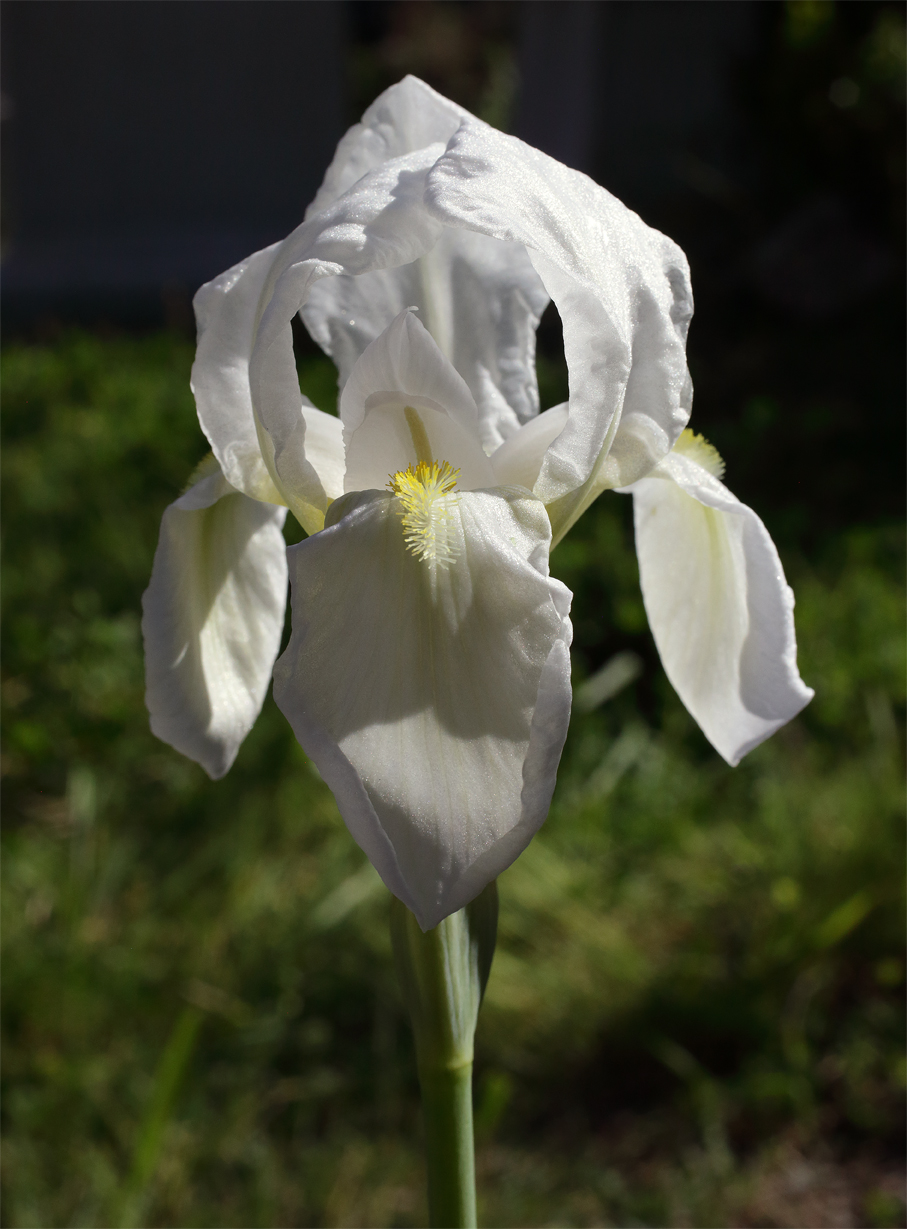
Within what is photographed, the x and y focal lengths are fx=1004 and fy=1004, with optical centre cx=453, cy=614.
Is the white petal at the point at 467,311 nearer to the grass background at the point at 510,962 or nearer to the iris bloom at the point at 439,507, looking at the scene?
the iris bloom at the point at 439,507

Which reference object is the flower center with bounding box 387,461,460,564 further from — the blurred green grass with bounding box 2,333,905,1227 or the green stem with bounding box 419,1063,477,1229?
the blurred green grass with bounding box 2,333,905,1227

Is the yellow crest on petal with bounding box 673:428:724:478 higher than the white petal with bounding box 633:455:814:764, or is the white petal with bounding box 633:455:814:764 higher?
the yellow crest on petal with bounding box 673:428:724:478

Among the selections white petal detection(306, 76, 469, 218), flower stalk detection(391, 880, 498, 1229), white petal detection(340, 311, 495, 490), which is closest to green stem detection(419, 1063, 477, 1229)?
flower stalk detection(391, 880, 498, 1229)

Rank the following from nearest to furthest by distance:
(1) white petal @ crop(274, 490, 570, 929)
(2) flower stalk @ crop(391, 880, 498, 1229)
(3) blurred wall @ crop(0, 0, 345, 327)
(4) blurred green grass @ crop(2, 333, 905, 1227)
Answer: (1) white petal @ crop(274, 490, 570, 929), (2) flower stalk @ crop(391, 880, 498, 1229), (4) blurred green grass @ crop(2, 333, 905, 1227), (3) blurred wall @ crop(0, 0, 345, 327)

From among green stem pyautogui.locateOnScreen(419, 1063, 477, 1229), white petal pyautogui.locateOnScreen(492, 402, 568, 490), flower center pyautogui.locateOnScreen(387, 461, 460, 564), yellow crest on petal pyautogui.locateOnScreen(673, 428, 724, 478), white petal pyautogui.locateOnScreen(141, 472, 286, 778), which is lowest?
green stem pyautogui.locateOnScreen(419, 1063, 477, 1229)

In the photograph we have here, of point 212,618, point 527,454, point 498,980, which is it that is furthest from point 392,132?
point 498,980

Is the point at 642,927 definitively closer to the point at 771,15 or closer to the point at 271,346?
the point at 271,346

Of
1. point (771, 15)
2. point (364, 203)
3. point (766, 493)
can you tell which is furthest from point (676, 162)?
point (364, 203)

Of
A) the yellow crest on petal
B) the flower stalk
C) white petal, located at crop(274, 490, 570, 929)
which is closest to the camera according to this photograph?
white petal, located at crop(274, 490, 570, 929)
